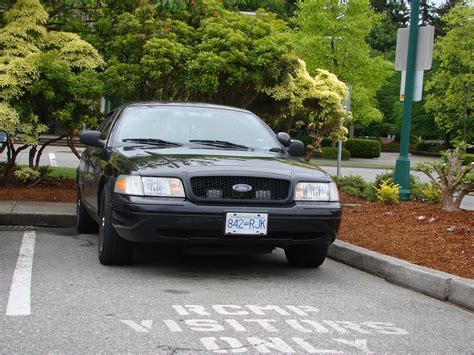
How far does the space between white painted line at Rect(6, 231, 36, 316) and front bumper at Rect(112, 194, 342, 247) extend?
903 mm

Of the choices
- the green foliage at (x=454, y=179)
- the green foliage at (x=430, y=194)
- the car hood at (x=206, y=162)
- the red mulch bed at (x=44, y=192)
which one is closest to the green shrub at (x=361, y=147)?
the green foliage at (x=430, y=194)

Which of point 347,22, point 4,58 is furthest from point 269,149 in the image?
point 347,22

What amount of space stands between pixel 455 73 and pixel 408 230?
119 ft

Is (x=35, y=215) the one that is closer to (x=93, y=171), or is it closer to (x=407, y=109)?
(x=93, y=171)

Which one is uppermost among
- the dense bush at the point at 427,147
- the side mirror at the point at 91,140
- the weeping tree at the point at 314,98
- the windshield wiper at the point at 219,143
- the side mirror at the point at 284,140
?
the weeping tree at the point at 314,98

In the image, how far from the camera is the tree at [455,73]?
38.9 m

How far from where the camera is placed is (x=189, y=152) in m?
6.34

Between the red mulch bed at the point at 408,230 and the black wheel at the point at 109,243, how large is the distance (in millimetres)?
2699

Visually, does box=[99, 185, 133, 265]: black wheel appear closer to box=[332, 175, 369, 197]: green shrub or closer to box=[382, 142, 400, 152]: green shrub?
box=[332, 175, 369, 197]: green shrub

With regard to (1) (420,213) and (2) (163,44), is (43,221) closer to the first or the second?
(2) (163,44)

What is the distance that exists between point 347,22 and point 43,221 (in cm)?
2963

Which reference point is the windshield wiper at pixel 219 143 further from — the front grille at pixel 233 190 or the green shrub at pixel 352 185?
the green shrub at pixel 352 185

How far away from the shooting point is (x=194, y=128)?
7.09 m

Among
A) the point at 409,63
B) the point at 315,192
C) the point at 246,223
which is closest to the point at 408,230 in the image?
the point at 315,192
